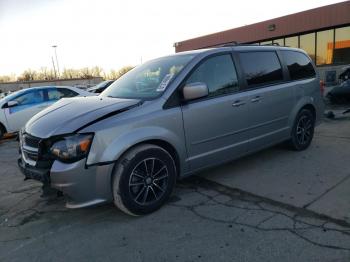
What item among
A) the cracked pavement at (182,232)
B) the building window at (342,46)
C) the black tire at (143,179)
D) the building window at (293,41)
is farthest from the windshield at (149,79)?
the building window at (293,41)

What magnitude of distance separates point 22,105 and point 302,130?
25.7ft

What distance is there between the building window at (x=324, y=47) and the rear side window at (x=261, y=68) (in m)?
16.2

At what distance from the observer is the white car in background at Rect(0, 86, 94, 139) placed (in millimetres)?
9578

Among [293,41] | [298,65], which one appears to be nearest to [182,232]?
[298,65]

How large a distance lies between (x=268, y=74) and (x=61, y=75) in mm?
82736

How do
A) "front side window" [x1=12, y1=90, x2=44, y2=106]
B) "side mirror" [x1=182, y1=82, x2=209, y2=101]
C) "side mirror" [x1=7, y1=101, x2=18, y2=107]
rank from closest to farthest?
1. "side mirror" [x1=182, y1=82, x2=209, y2=101]
2. "side mirror" [x1=7, y1=101, x2=18, y2=107]
3. "front side window" [x1=12, y1=90, x2=44, y2=106]

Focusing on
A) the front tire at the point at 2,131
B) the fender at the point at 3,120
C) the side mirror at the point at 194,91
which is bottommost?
the front tire at the point at 2,131

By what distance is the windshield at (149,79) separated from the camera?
4.08m

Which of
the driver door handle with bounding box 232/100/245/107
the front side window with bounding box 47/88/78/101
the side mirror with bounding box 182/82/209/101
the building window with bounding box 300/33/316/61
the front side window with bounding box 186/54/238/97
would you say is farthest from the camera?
the building window with bounding box 300/33/316/61

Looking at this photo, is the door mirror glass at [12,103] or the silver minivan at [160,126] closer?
the silver minivan at [160,126]

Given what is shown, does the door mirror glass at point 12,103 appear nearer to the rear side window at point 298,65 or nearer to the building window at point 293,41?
the rear side window at point 298,65

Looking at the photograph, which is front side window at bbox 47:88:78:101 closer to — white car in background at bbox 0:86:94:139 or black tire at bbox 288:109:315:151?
white car in background at bbox 0:86:94:139

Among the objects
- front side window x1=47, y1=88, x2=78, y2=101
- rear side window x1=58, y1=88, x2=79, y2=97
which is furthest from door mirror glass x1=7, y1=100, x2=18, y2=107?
rear side window x1=58, y1=88, x2=79, y2=97

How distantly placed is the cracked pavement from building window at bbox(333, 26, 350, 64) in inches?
686
